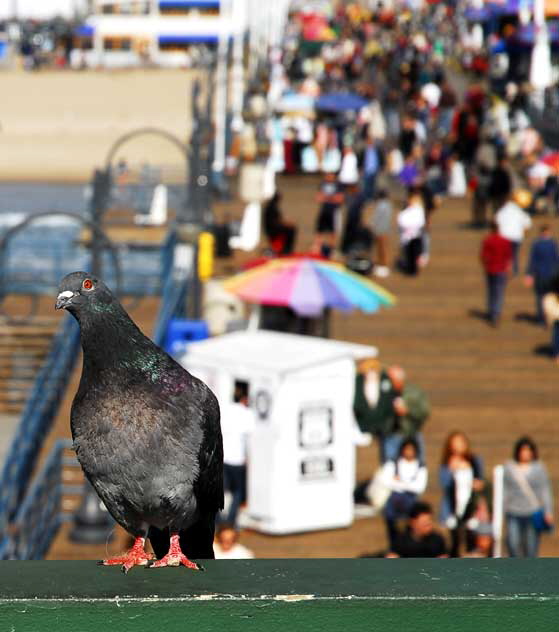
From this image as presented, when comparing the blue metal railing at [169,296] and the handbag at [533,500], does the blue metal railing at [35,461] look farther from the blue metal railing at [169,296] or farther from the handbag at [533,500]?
the handbag at [533,500]

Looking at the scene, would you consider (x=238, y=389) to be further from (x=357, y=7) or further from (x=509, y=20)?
(x=357, y=7)

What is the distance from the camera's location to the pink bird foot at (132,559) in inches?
144

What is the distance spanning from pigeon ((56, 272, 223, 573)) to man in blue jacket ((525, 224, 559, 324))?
19.1 meters

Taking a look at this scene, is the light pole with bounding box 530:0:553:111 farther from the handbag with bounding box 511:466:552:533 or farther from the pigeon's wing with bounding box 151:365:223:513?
the pigeon's wing with bounding box 151:365:223:513

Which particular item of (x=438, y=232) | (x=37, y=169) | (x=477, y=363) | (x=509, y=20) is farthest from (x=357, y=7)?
(x=477, y=363)

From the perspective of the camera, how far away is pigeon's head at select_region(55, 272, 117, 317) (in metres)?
4.19

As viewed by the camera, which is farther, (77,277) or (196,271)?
(196,271)

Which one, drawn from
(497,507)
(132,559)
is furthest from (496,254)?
(132,559)

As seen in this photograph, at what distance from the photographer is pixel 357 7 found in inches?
3238

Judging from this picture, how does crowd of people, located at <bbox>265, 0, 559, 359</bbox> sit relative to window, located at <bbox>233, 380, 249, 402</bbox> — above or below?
above

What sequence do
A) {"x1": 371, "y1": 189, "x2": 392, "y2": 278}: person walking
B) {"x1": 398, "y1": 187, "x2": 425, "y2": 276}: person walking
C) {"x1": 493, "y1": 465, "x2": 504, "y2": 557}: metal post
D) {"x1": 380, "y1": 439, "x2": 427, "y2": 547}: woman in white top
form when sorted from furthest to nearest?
1. {"x1": 371, "y1": 189, "x2": 392, "y2": 278}: person walking
2. {"x1": 398, "y1": 187, "x2": 425, "y2": 276}: person walking
3. {"x1": 380, "y1": 439, "x2": 427, "y2": 547}: woman in white top
4. {"x1": 493, "y1": 465, "x2": 504, "y2": 557}: metal post

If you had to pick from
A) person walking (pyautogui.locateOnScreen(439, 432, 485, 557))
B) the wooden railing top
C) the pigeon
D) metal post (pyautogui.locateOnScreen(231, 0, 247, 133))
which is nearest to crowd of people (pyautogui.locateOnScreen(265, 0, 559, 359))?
metal post (pyautogui.locateOnScreen(231, 0, 247, 133))

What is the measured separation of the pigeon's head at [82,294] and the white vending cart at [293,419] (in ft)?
38.7

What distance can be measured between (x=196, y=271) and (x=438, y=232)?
28.5 ft
